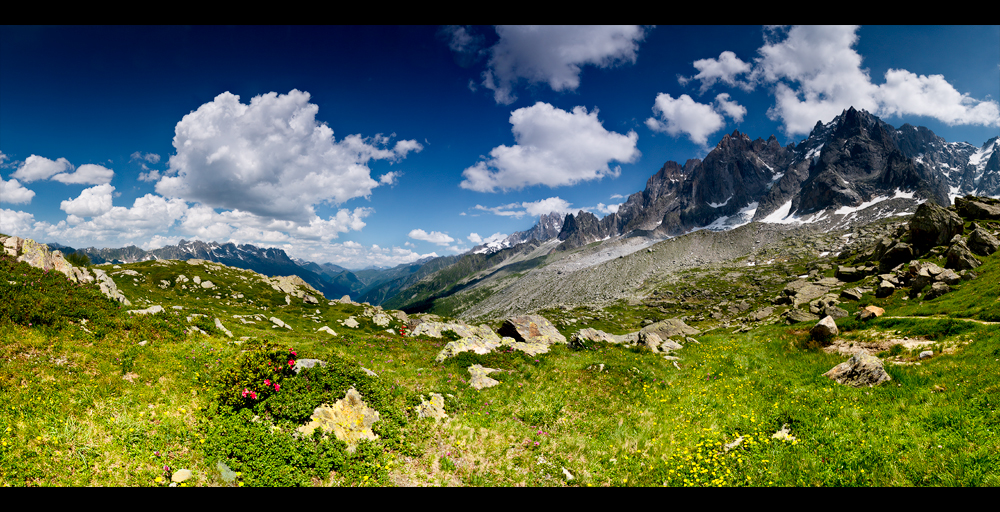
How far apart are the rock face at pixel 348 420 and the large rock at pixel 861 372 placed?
2042 cm

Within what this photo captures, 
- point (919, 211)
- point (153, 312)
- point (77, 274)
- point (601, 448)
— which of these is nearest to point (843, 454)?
point (601, 448)

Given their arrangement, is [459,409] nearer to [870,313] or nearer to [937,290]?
[870,313]

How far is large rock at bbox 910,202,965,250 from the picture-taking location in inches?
2238

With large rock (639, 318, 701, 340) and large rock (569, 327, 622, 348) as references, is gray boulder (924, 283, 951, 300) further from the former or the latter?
large rock (569, 327, 622, 348)

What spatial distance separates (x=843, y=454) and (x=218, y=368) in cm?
2235

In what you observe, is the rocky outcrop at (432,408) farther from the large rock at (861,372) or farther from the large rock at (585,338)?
the large rock at (861,372)

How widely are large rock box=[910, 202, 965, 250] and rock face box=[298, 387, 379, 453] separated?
88.5 m

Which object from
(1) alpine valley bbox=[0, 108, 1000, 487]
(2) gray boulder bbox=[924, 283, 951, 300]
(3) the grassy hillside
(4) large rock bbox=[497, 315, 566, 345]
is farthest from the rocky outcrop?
(2) gray boulder bbox=[924, 283, 951, 300]

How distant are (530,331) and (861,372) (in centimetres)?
2173

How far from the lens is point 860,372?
1530cm

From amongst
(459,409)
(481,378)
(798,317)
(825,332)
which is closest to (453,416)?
(459,409)
